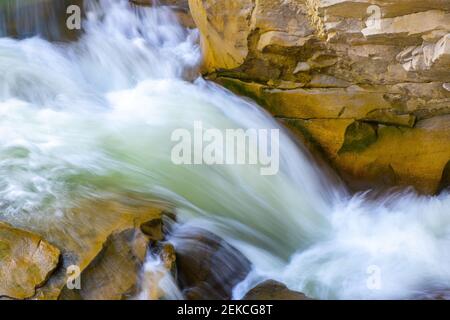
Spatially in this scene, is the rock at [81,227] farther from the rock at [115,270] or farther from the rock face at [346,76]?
the rock face at [346,76]

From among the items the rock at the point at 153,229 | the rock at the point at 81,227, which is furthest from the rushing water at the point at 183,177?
the rock at the point at 153,229

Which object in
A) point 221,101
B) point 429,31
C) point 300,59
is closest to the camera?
point 429,31

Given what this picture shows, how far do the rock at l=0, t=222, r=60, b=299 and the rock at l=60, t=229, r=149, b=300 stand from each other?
0.21 m

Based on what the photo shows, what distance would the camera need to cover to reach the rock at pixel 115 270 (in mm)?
3533

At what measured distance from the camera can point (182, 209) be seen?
4.44 metres

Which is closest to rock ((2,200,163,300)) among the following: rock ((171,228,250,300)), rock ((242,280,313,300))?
rock ((171,228,250,300))

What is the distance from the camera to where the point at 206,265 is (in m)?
3.92

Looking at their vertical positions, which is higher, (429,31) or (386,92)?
(429,31)

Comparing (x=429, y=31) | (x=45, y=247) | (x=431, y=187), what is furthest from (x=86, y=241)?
(x=431, y=187)

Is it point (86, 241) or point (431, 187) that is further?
point (431, 187)

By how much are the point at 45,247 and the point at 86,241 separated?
0.86ft

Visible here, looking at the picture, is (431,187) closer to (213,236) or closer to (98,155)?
(213,236)
